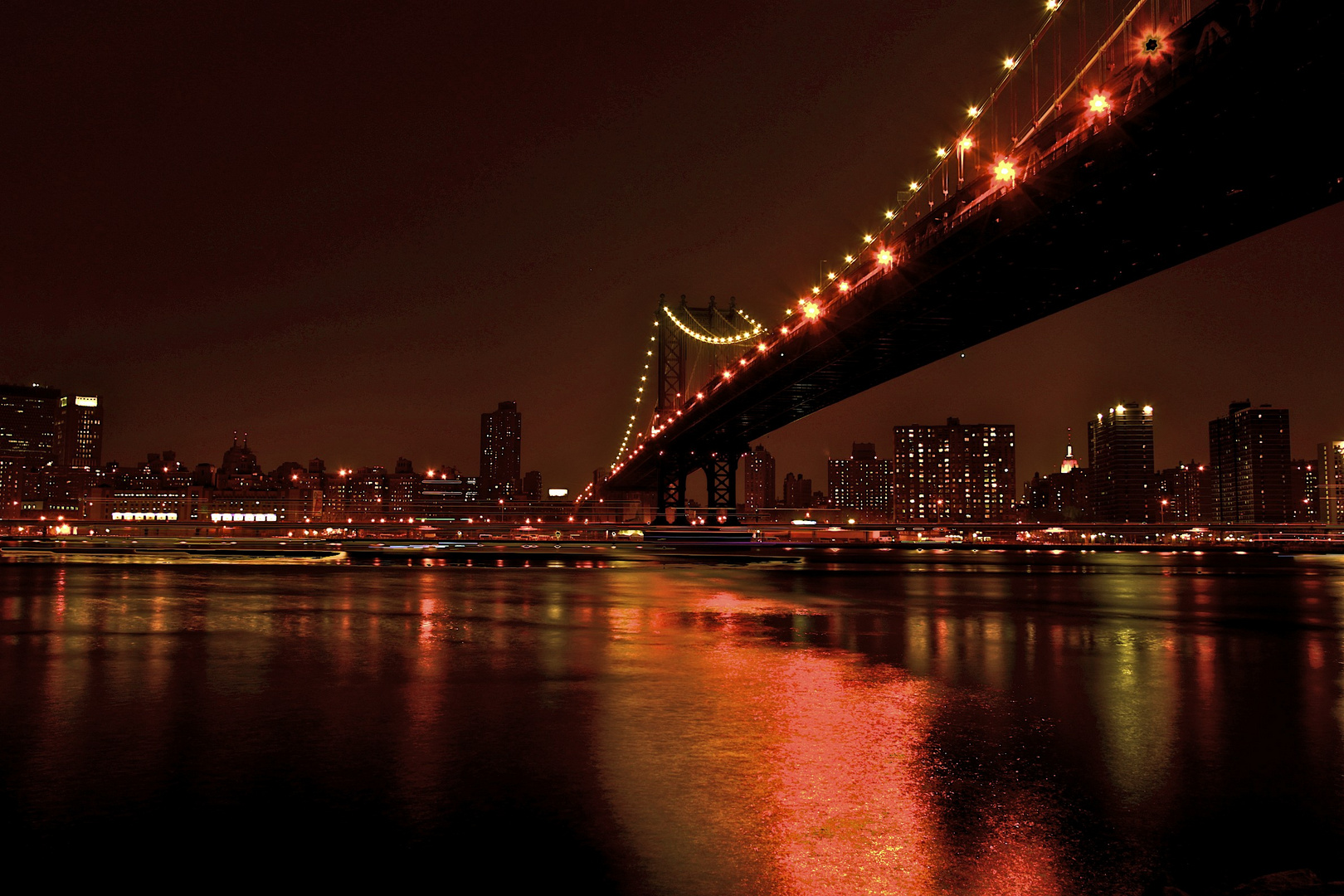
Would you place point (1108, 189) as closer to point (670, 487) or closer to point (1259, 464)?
point (670, 487)

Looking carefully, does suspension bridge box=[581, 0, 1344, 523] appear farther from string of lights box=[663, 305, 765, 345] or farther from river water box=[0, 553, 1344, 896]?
string of lights box=[663, 305, 765, 345]

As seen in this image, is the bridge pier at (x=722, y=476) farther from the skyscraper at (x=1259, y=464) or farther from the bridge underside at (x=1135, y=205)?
the skyscraper at (x=1259, y=464)

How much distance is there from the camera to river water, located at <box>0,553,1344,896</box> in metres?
4.04

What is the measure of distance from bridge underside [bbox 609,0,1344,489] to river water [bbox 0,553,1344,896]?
38.8 feet

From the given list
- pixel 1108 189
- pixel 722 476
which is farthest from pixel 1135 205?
pixel 722 476

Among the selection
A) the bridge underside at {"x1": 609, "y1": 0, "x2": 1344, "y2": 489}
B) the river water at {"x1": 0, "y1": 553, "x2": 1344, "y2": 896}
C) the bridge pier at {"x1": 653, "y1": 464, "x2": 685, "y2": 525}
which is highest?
the bridge underside at {"x1": 609, "y1": 0, "x2": 1344, "y2": 489}

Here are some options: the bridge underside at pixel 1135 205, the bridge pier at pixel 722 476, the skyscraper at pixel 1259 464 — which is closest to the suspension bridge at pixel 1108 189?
the bridge underside at pixel 1135 205

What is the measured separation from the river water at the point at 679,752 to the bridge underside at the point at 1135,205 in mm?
11823

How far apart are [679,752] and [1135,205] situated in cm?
2562

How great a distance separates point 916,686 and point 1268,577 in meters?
23.1

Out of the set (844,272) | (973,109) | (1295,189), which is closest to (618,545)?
(844,272)

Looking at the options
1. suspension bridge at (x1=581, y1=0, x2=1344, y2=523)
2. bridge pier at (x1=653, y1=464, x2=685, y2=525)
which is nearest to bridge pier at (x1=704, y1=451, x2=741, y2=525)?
bridge pier at (x1=653, y1=464, x2=685, y2=525)

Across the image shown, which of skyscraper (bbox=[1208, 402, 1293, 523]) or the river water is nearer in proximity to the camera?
the river water

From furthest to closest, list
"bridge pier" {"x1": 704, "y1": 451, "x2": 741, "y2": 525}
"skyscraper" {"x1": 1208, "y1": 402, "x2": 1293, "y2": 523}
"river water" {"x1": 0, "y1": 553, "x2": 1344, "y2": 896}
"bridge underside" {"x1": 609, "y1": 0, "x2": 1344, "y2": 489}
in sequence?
1. "skyscraper" {"x1": 1208, "y1": 402, "x2": 1293, "y2": 523}
2. "bridge pier" {"x1": 704, "y1": 451, "x2": 741, "y2": 525}
3. "bridge underside" {"x1": 609, "y1": 0, "x2": 1344, "y2": 489}
4. "river water" {"x1": 0, "y1": 553, "x2": 1344, "y2": 896}
